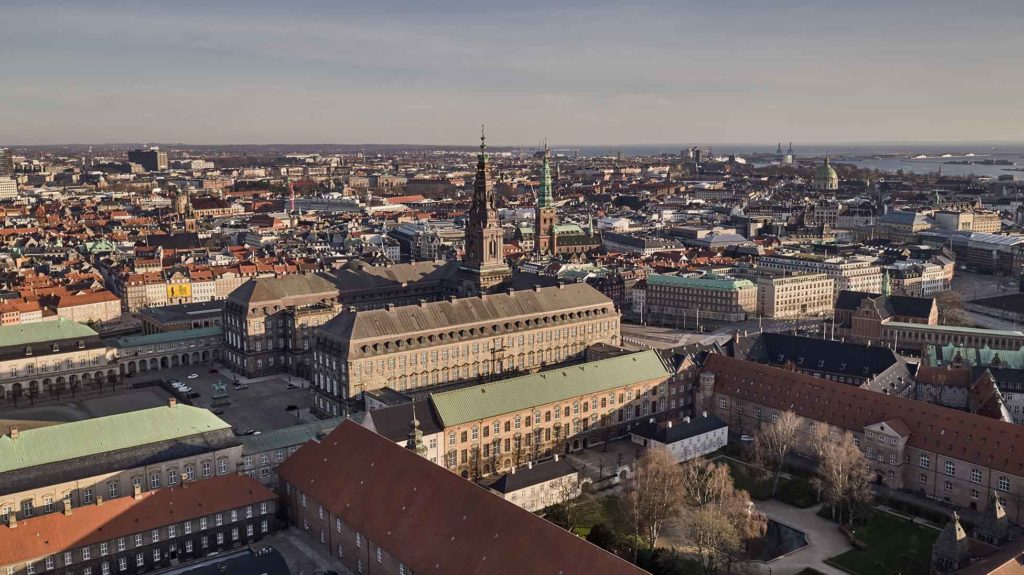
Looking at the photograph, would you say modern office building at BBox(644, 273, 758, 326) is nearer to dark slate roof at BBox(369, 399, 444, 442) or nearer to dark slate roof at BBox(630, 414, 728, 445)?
dark slate roof at BBox(630, 414, 728, 445)

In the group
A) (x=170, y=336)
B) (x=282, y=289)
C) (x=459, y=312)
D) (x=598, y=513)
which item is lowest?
(x=598, y=513)

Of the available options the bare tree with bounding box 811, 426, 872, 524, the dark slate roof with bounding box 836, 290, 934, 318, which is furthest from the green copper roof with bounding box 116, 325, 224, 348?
the dark slate roof with bounding box 836, 290, 934, 318

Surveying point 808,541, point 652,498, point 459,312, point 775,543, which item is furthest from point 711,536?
point 459,312

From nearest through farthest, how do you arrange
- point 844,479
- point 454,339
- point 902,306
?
point 844,479 → point 454,339 → point 902,306

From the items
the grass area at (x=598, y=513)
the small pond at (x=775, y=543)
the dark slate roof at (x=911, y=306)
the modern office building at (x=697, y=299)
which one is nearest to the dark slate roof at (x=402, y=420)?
the grass area at (x=598, y=513)

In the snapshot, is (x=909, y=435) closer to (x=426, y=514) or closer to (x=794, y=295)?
(x=426, y=514)

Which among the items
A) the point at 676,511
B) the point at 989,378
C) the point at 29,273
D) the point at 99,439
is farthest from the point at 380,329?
the point at 29,273

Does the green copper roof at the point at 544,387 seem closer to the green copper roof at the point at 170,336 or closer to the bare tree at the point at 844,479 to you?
the bare tree at the point at 844,479
